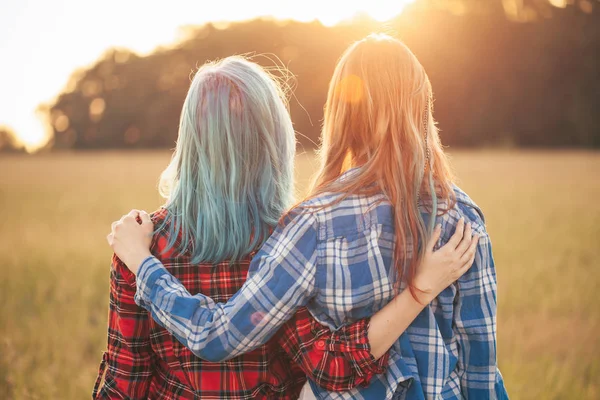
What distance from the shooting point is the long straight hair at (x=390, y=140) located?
1.47 m

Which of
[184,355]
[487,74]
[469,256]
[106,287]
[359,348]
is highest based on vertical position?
[487,74]

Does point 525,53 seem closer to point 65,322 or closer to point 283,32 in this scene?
point 283,32

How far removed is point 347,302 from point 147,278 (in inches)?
21.7

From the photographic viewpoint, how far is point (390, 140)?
1535mm

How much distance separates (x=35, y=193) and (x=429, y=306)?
33.4ft

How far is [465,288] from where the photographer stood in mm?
1545

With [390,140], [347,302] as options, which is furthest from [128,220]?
[390,140]

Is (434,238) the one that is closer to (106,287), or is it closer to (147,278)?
(147,278)

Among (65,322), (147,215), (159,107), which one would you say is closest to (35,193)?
(65,322)

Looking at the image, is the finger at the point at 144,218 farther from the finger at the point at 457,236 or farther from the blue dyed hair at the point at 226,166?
the finger at the point at 457,236

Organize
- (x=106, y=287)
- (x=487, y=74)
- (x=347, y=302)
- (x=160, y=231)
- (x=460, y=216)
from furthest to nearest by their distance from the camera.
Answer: (x=487, y=74)
(x=106, y=287)
(x=160, y=231)
(x=460, y=216)
(x=347, y=302)

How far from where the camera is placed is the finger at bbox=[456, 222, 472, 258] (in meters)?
1.49

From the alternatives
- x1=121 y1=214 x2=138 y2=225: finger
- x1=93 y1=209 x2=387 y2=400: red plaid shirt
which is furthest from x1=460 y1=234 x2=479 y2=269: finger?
x1=121 y1=214 x2=138 y2=225: finger

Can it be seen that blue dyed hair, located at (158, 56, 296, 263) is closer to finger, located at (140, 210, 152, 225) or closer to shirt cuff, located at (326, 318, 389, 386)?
finger, located at (140, 210, 152, 225)
